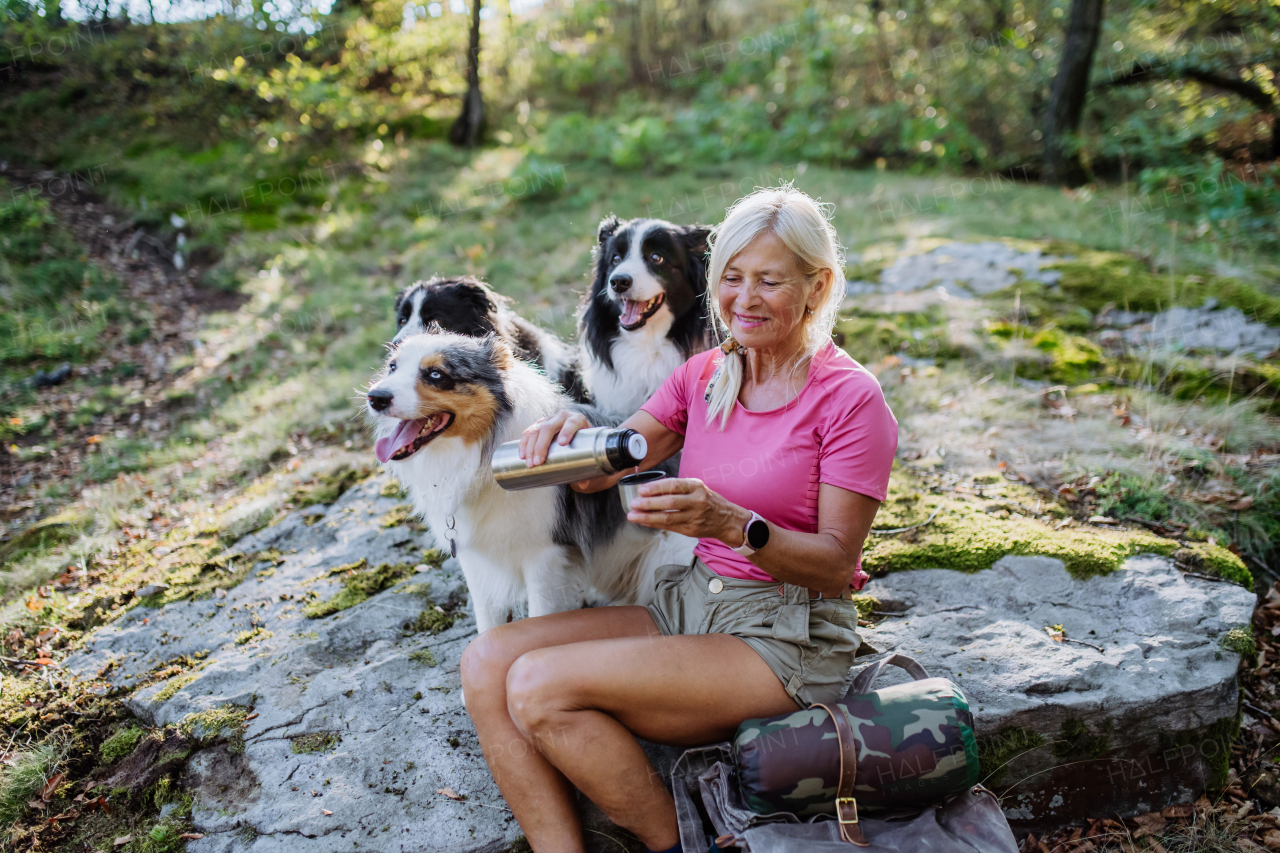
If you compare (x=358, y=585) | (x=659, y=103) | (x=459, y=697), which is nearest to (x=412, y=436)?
(x=459, y=697)

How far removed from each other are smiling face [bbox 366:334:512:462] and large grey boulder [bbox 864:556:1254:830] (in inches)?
61.5

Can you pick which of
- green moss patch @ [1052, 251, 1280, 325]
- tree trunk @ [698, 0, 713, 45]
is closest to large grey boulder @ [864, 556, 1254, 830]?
green moss patch @ [1052, 251, 1280, 325]

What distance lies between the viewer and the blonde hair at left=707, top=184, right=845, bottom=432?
213 cm

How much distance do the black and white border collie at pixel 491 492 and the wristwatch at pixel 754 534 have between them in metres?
1.04

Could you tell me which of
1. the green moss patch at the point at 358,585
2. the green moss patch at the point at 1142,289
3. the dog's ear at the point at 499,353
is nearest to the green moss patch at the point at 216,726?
the green moss patch at the point at 358,585

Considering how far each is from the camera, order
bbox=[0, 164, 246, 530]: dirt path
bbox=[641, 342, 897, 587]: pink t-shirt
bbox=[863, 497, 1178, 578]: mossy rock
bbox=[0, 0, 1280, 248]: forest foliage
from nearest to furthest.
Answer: bbox=[641, 342, 897, 587]: pink t-shirt → bbox=[863, 497, 1178, 578]: mossy rock → bbox=[0, 164, 246, 530]: dirt path → bbox=[0, 0, 1280, 248]: forest foliage

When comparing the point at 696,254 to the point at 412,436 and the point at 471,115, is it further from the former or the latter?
the point at 471,115

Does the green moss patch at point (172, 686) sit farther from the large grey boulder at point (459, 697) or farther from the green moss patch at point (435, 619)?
the green moss patch at point (435, 619)

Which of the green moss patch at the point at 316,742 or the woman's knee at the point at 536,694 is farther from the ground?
the woman's knee at the point at 536,694

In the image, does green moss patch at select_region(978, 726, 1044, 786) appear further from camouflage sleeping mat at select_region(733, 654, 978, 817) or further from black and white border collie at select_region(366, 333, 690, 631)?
black and white border collie at select_region(366, 333, 690, 631)

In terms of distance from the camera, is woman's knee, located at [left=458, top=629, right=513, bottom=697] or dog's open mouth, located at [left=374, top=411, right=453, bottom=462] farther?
dog's open mouth, located at [left=374, top=411, right=453, bottom=462]

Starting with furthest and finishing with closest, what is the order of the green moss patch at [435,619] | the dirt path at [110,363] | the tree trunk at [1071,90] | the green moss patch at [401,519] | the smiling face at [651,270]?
the tree trunk at [1071,90] < the dirt path at [110,363] < the green moss patch at [401,519] < the smiling face at [651,270] < the green moss patch at [435,619]

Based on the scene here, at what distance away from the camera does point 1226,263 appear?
6.11 metres

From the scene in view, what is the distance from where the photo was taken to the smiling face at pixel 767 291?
7.07ft
